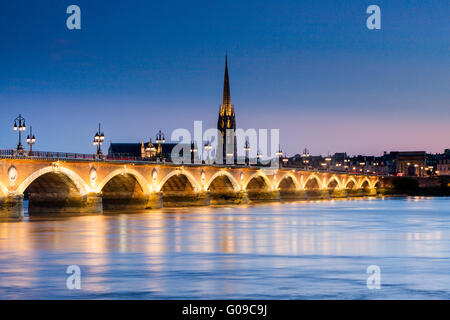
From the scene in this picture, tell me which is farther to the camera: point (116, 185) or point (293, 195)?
point (293, 195)

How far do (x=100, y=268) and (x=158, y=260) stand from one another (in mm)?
3433

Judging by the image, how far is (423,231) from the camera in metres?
45.8

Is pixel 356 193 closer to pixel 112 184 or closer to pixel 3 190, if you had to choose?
pixel 112 184

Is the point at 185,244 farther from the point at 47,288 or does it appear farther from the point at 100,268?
the point at 47,288

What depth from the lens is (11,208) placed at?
52.3 m

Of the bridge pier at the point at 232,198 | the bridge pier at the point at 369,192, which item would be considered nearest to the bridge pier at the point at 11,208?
the bridge pier at the point at 232,198

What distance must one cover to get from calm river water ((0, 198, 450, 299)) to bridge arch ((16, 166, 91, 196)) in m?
8.07

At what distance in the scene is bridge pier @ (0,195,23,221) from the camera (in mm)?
51969

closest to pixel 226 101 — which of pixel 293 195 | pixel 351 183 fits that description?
pixel 351 183

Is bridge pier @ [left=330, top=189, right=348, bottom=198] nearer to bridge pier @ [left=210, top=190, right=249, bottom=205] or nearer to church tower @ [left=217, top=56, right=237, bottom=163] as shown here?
church tower @ [left=217, top=56, right=237, bottom=163]

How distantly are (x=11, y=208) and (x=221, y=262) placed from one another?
29444 millimetres

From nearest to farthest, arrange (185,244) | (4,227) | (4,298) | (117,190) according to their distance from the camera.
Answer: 1. (4,298)
2. (185,244)
3. (4,227)
4. (117,190)

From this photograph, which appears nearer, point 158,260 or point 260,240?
point 158,260
